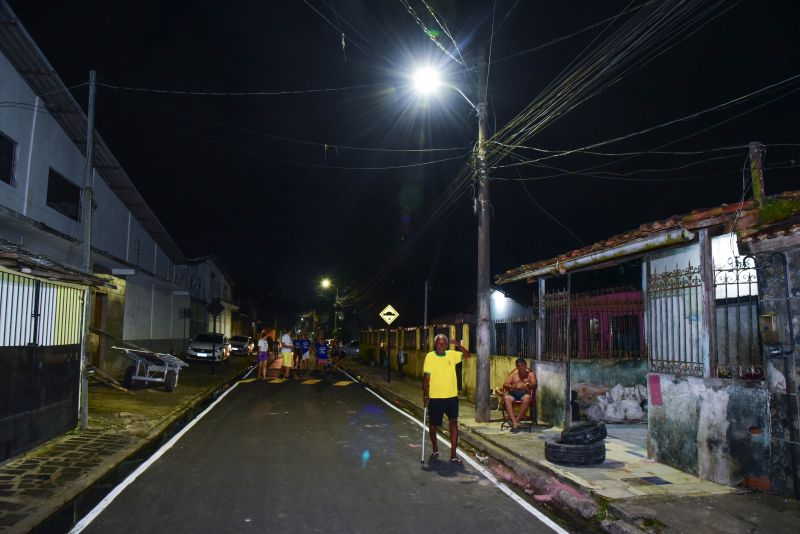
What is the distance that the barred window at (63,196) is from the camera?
16.1 meters

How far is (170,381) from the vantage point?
16.6 m

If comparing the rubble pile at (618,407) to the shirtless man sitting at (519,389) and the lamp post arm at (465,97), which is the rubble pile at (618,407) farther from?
the lamp post arm at (465,97)

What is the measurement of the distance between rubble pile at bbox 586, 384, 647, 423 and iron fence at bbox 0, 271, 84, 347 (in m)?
10.0

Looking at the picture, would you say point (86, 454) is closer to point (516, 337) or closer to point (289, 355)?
point (516, 337)

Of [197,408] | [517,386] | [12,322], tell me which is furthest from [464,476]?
[197,408]

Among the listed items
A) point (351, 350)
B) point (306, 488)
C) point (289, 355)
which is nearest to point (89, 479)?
point (306, 488)

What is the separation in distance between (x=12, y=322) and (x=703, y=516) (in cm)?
891

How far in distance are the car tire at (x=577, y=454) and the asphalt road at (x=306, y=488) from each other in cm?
120

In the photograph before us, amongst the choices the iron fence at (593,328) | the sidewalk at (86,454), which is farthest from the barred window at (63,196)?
the iron fence at (593,328)

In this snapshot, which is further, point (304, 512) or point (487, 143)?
point (487, 143)

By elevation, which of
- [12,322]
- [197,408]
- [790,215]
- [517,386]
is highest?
[790,215]

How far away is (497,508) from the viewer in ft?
20.7

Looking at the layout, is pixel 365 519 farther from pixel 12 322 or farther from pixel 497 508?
pixel 12 322

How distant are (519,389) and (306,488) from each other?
5.67 metres
